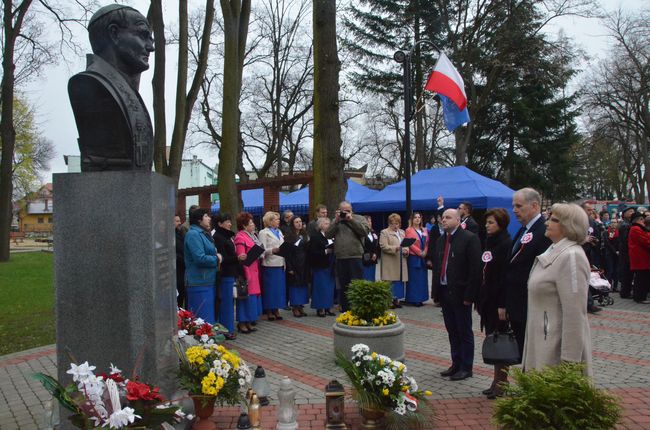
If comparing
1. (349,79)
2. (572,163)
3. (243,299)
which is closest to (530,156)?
(572,163)

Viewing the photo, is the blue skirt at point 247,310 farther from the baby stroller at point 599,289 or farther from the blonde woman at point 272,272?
the baby stroller at point 599,289

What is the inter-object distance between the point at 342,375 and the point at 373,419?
1781 mm

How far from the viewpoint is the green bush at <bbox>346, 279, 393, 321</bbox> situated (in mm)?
6223

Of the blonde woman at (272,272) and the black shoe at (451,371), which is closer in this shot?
the black shoe at (451,371)

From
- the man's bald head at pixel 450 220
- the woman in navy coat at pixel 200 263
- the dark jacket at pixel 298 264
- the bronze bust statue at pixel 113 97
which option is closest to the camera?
the bronze bust statue at pixel 113 97

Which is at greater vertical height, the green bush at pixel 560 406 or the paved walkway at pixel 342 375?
the green bush at pixel 560 406

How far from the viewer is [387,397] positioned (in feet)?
14.7

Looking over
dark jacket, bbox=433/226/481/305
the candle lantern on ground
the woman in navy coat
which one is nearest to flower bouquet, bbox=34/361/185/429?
the candle lantern on ground

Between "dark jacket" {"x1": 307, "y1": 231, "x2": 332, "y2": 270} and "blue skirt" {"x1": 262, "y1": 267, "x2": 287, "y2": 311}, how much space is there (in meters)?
0.66

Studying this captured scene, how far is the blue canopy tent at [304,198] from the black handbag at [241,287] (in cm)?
1444

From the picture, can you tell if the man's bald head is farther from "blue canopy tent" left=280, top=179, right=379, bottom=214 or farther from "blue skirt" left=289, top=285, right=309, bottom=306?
"blue canopy tent" left=280, top=179, right=379, bottom=214

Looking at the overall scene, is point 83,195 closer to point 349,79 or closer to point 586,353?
point 586,353

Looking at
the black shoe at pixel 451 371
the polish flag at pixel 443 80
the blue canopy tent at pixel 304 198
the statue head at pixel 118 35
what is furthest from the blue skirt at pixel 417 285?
the blue canopy tent at pixel 304 198

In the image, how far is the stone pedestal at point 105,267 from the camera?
3996mm
